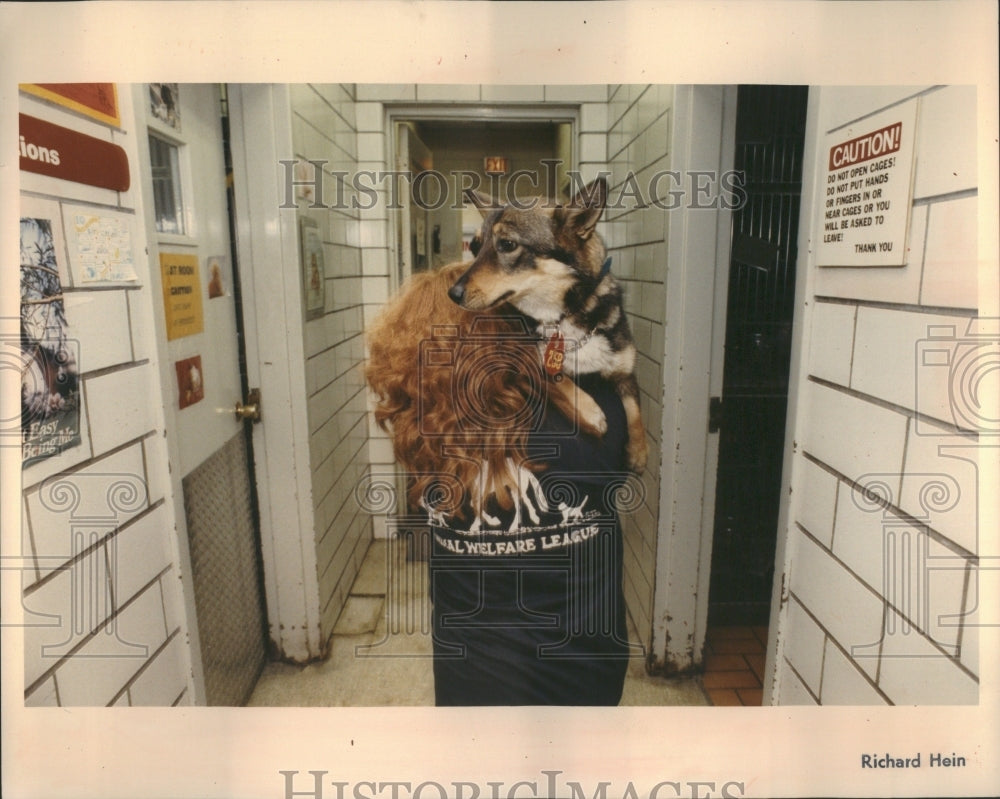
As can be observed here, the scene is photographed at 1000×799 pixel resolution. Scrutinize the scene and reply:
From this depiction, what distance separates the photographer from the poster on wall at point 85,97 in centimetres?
65

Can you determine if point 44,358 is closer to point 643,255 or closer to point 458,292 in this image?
point 458,292

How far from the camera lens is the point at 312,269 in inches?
32.1

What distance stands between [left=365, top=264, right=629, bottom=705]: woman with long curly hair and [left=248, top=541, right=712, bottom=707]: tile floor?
3 centimetres

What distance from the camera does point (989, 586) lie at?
633 millimetres

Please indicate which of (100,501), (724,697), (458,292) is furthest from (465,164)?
(724,697)

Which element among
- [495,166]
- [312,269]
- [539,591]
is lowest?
[539,591]

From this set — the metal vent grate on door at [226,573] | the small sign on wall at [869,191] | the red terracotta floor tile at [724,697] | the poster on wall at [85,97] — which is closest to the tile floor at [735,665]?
the red terracotta floor tile at [724,697]

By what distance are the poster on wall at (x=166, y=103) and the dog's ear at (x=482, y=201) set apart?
0.41m

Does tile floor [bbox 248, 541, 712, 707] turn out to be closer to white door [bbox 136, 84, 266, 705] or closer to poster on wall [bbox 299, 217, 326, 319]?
white door [bbox 136, 84, 266, 705]

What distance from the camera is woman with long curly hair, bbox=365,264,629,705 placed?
0.76 m

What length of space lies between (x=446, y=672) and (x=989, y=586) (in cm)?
68

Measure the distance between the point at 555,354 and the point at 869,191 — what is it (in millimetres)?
419

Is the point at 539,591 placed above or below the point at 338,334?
below

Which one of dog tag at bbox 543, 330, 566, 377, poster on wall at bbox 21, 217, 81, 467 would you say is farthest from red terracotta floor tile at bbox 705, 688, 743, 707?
poster on wall at bbox 21, 217, 81, 467
